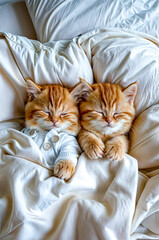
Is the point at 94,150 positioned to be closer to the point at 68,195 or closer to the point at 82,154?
the point at 82,154

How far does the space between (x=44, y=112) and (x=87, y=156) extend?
0.36m

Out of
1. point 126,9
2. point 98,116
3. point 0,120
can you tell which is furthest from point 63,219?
point 126,9

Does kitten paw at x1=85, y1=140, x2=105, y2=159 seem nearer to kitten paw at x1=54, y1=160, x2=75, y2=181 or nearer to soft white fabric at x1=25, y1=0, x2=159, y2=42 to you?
kitten paw at x1=54, y1=160, x2=75, y2=181

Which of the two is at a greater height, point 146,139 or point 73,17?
point 73,17

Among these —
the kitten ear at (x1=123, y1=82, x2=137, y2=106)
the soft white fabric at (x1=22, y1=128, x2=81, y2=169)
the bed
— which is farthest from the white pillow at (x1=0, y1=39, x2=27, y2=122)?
the kitten ear at (x1=123, y1=82, x2=137, y2=106)

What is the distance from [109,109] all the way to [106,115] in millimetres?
38

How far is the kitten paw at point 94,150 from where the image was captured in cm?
102

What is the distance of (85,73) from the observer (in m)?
1.23

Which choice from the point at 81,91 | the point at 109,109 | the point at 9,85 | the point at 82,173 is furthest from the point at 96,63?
the point at 82,173

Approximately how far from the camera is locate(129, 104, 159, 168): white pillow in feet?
3.27

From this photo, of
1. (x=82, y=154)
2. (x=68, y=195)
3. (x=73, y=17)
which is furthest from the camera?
(x=73, y=17)

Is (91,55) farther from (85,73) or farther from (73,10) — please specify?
(73,10)

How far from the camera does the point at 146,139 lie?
103 cm

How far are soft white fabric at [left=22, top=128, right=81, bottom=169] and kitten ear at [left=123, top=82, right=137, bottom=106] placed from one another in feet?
1.32
